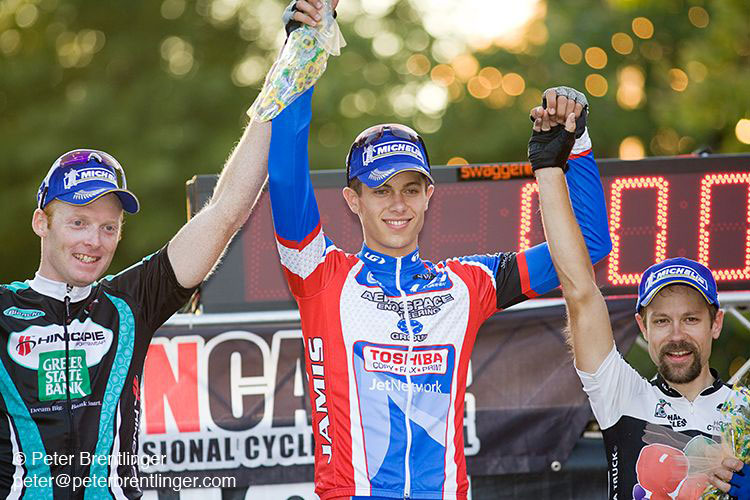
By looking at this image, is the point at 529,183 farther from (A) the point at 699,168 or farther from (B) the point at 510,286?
(B) the point at 510,286

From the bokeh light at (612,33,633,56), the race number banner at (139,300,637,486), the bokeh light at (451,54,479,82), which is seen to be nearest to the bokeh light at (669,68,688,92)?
the bokeh light at (612,33,633,56)

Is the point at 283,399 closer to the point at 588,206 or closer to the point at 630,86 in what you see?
the point at 588,206

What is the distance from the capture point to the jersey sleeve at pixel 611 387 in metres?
3.65

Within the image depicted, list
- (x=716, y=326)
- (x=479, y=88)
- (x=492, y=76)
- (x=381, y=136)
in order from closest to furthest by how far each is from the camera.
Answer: (x=381, y=136)
(x=716, y=326)
(x=492, y=76)
(x=479, y=88)

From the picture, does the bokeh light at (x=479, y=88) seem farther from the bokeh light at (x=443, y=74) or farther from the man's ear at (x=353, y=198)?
the man's ear at (x=353, y=198)

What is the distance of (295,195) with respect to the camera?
322 centimetres

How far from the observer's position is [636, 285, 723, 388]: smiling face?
147 inches

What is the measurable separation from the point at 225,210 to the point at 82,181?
Answer: 50 centimetres

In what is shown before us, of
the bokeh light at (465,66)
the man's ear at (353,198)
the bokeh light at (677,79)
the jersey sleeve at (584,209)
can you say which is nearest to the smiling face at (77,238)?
the man's ear at (353,198)

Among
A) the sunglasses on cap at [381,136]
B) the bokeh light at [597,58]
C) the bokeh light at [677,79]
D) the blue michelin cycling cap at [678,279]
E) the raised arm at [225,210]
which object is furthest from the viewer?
the bokeh light at [597,58]

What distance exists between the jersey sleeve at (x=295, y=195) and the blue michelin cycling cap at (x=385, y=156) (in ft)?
0.84

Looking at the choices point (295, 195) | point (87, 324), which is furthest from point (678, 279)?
point (87, 324)

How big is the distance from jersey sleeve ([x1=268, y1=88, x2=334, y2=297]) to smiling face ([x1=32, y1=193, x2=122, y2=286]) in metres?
0.60

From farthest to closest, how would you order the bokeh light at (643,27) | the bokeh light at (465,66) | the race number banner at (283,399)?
the bokeh light at (465,66) < the bokeh light at (643,27) < the race number banner at (283,399)
